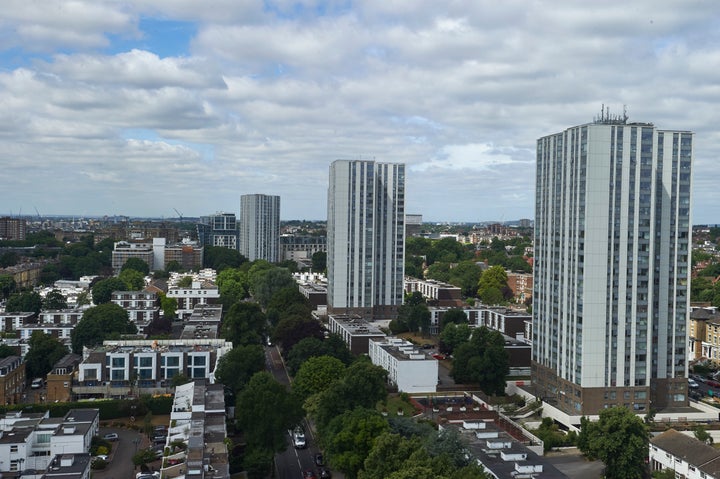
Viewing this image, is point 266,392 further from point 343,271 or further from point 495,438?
point 343,271

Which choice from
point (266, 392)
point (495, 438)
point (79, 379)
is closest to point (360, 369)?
point (266, 392)

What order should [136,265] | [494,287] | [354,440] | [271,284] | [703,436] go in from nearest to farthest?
[354,440] < [703,436] < [271,284] < [494,287] < [136,265]

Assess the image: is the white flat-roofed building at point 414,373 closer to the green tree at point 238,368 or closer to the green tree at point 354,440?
the green tree at point 238,368

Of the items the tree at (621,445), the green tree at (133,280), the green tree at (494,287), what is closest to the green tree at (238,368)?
the tree at (621,445)

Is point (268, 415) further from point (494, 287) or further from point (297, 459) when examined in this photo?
point (494, 287)

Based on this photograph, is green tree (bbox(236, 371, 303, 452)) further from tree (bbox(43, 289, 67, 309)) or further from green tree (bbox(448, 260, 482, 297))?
green tree (bbox(448, 260, 482, 297))

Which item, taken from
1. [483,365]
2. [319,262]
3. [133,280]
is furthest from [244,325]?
[319,262]

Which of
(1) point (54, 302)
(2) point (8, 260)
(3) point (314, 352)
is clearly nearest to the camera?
(3) point (314, 352)
